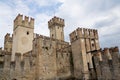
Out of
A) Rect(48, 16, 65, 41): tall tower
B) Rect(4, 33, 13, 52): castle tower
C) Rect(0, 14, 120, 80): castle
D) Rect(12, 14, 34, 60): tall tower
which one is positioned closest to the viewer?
Rect(0, 14, 120, 80): castle

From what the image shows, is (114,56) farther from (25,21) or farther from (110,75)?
(25,21)

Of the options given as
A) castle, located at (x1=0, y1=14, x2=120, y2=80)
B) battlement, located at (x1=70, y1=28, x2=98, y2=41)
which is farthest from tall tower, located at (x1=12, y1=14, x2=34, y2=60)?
battlement, located at (x1=70, y1=28, x2=98, y2=41)

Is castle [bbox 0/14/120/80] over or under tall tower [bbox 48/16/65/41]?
under

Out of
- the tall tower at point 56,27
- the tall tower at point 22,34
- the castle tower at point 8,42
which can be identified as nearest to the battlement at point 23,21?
the tall tower at point 22,34

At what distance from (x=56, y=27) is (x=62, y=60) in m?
16.1

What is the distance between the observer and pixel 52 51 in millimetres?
22141

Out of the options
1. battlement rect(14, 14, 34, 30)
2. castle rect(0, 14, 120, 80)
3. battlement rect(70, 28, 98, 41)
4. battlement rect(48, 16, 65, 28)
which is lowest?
castle rect(0, 14, 120, 80)

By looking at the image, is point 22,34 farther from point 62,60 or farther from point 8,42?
point 62,60

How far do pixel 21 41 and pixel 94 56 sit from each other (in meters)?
14.0

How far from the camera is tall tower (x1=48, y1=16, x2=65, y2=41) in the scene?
37388mm

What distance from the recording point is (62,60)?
23031mm

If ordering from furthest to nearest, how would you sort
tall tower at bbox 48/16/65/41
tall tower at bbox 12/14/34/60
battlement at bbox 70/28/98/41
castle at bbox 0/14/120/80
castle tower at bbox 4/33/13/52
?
tall tower at bbox 48/16/65/41 < castle tower at bbox 4/33/13/52 < tall tower at bbox 12/14/34/60 < battlement at bbox 70/28/98/41 < castle at bbox 0/14/120/80

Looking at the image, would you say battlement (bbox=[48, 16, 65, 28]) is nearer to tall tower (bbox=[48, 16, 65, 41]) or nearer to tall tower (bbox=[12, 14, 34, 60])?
tall tower (bbox=[48, 16, 65, 41])

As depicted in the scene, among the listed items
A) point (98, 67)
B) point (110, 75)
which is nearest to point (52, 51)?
point (98, 67)
